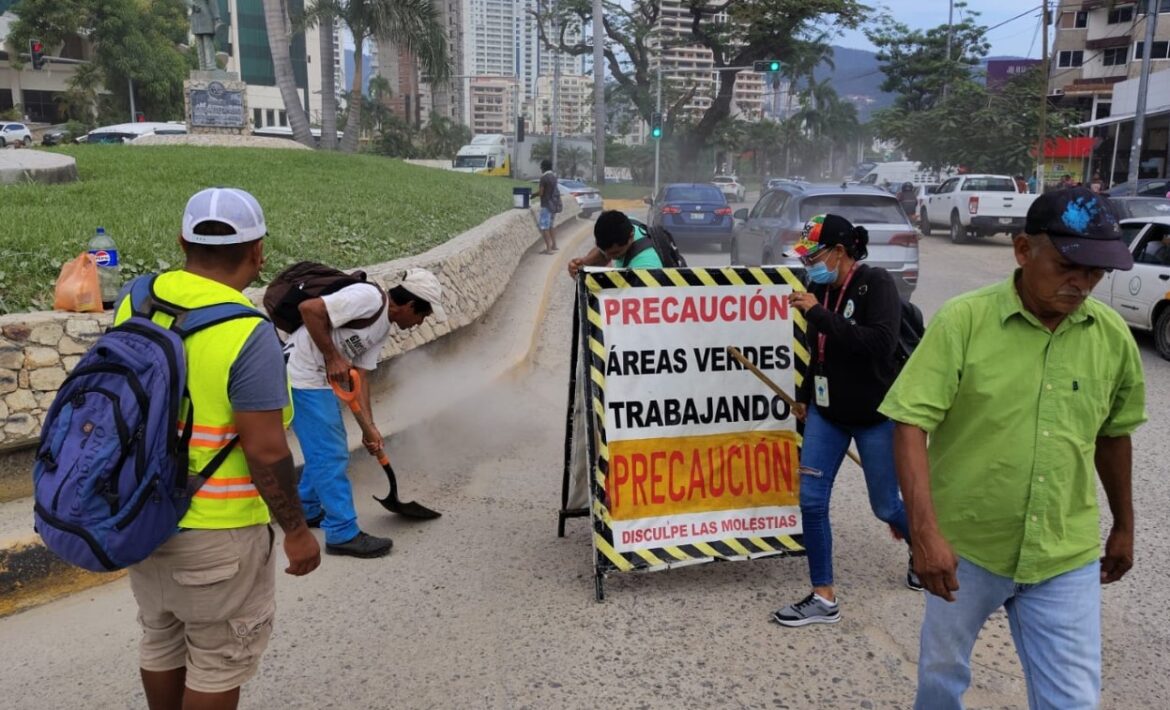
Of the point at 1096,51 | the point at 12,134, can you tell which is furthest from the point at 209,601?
the point at 1096,51

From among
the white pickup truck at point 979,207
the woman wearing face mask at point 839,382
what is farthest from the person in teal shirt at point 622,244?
the white pickup truck at point 979,207

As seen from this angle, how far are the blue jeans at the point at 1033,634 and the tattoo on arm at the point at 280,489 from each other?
1775 millimetres

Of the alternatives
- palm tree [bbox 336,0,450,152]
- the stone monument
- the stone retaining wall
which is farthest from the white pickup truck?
the stone monument

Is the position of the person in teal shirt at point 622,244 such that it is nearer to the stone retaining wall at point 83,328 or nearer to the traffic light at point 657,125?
the stone retaining wall at point 83,328

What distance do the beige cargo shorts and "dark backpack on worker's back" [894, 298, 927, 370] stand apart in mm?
2649

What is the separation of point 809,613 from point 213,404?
271 cm

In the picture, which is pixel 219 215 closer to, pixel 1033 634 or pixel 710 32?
pixel 1033 634

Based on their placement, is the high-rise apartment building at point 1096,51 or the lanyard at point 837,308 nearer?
the lanyard at point 837,308

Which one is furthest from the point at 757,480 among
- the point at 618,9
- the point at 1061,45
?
the point at 1061,45

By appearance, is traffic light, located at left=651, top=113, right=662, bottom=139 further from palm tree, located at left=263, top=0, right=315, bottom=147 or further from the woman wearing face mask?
the woman wearing face mask

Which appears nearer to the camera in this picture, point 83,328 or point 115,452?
point 115,452

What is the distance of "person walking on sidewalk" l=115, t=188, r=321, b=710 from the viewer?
8.08 ft

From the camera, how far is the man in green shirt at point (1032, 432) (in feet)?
7.87

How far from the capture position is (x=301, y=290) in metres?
4.49
